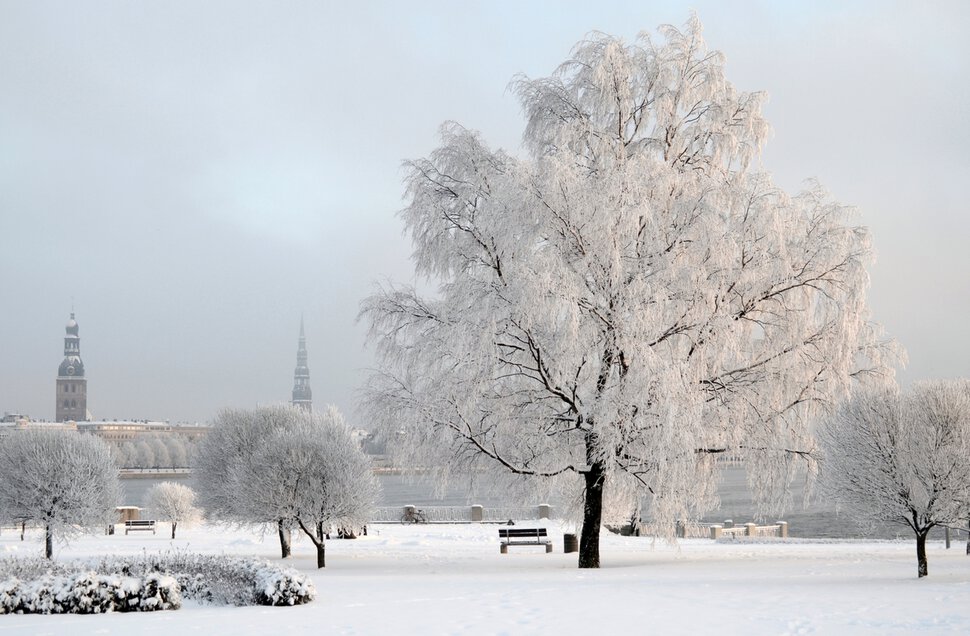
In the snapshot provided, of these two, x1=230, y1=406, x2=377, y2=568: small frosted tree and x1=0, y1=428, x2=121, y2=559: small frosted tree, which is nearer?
x1=230, y1=406, x2=377, y2=568: small frosted tree

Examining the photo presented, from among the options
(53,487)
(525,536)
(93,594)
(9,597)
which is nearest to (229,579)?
(93,594)

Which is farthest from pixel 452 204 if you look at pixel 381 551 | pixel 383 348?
pixel 381 551

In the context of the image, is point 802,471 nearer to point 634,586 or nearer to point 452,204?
point 634,586

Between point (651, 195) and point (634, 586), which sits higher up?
point (651, 195)

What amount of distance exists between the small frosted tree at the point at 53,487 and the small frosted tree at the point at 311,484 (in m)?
8.47

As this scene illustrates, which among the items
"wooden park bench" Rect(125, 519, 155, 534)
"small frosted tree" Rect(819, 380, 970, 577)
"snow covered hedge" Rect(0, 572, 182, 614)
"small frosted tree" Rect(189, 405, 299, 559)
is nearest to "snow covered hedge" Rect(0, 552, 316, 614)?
"snow covered hedge" Rect(0, 572, 182, 614)

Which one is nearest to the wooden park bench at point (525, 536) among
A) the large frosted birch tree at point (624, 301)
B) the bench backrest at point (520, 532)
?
the bench backrest at point (520, 532)

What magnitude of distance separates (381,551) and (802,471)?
47.9 ft

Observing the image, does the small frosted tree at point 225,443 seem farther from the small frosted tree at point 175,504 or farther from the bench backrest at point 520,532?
the small frosted tree at point 175,504

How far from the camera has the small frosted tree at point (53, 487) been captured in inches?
1272

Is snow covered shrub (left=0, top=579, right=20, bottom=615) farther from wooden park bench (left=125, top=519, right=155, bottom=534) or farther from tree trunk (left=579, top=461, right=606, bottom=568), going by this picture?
wooden park bench (left=125, top=519, right=155, bottom=534)

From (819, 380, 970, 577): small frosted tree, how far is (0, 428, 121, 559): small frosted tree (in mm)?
24455

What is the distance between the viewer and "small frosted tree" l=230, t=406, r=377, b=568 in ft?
86.6

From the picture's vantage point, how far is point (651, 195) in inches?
806
